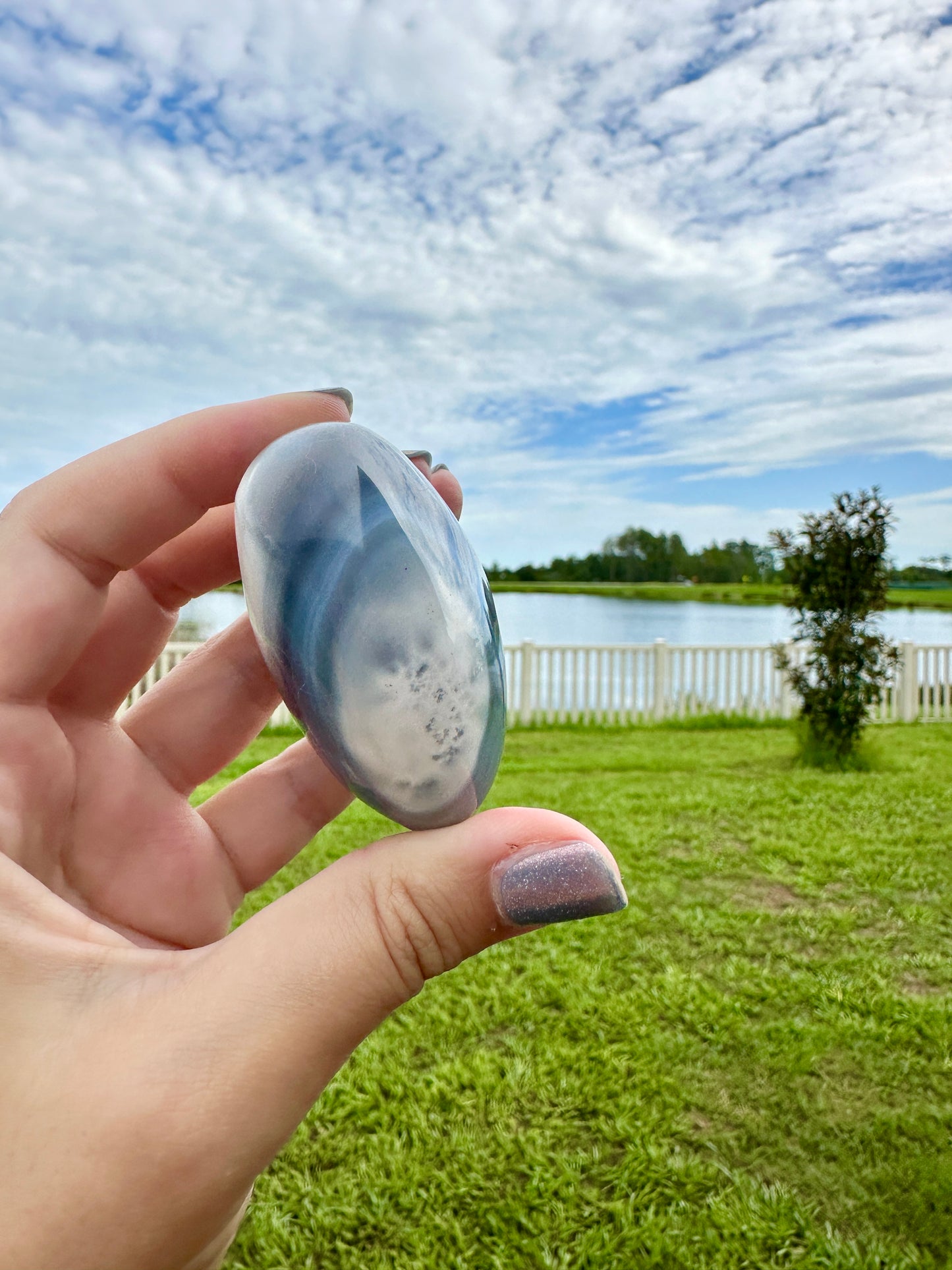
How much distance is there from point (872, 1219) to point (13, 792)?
7.90ft

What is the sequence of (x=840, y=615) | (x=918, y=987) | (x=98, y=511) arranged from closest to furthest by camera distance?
(x=98, y=511), (x=918, y=987), (x=840, y=615)

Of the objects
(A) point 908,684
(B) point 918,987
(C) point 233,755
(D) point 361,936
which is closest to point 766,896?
(B) point 918,987

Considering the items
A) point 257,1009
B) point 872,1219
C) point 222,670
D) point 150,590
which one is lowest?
point 872,1219

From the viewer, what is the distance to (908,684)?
10727 mm

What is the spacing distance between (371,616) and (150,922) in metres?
0.67

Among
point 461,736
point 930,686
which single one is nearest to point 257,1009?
point 461,736

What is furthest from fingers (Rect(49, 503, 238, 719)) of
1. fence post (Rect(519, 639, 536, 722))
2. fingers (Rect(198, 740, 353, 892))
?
fence post (Rect(519, 639, 536, 722))

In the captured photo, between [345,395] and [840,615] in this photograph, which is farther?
[840,615]

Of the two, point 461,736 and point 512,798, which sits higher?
point 461,736

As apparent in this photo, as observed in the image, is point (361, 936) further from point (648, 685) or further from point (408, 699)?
point (648, 685)

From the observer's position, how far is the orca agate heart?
1067 mm

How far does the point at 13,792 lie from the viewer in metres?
1.19

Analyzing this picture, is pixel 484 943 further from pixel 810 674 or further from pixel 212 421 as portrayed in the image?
pixel 810 674

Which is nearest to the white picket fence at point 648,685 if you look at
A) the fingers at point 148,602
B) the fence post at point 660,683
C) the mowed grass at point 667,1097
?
the fence post at point 660,683
